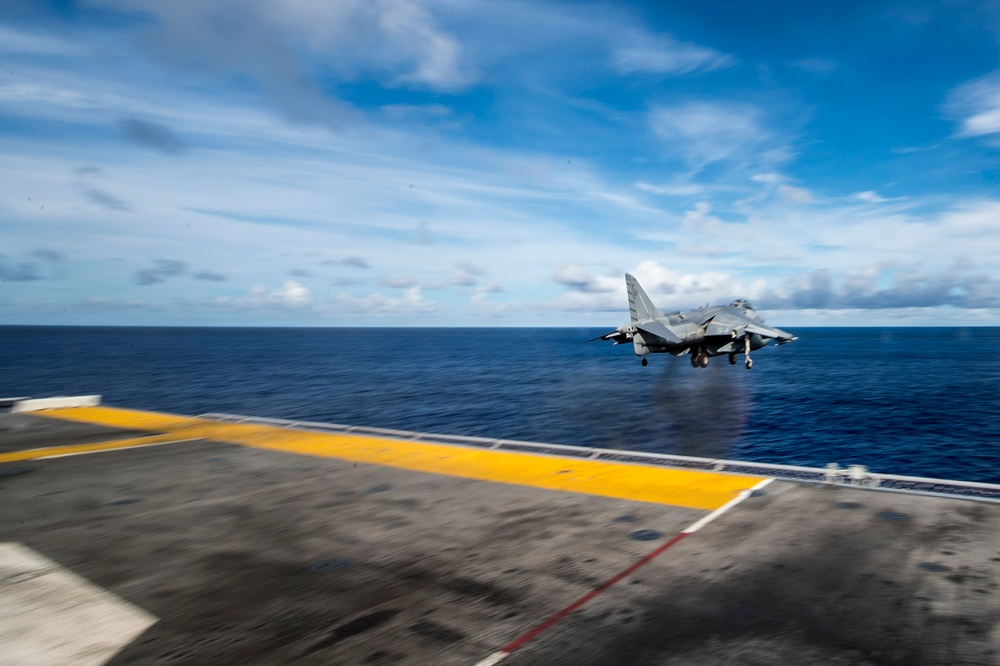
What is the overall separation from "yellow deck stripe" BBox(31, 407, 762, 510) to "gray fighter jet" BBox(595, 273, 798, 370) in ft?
141

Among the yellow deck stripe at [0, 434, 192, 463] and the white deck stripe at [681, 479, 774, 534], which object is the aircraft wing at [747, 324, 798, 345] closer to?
the white deck stripe at [681, 479, 774, 534]

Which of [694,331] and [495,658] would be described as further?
[694,331]

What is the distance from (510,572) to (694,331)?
5456cm

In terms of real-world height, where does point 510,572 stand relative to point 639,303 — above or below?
below

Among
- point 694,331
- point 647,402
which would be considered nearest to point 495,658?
point 694,331

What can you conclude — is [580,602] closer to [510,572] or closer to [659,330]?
[510,572]

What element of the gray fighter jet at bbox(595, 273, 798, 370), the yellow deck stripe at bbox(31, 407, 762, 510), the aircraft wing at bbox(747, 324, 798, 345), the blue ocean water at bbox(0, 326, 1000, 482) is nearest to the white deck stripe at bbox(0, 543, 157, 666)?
the yellow deck stripe at bbox(31, 407, 762, 510)

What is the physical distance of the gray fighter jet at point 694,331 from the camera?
189ft

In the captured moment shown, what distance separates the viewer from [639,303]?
6206 cm

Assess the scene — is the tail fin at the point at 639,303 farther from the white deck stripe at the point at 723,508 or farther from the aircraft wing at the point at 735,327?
the white deck stripe at the point at 723,508

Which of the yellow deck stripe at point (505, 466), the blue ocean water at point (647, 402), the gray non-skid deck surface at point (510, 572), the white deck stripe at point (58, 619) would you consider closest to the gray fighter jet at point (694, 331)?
the blue ocean water at point (647, 402)

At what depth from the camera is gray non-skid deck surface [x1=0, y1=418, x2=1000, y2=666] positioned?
6.11 meters

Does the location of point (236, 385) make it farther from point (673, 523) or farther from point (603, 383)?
point (673, 523)

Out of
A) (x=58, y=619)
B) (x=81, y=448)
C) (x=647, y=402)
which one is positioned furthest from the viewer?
(x=647, y=402)
